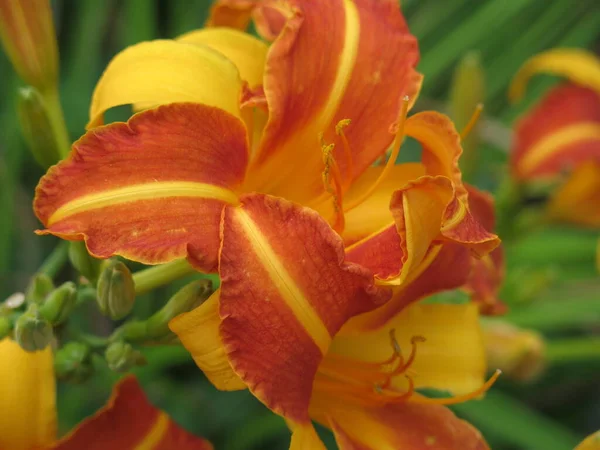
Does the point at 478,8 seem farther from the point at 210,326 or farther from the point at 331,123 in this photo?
the point at 210,326

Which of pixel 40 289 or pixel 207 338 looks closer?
pixel 207 338

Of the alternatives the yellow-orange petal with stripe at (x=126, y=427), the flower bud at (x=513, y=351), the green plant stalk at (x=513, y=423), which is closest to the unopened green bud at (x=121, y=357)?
the yellow-orange petal with stripe at (x=126, y=427)

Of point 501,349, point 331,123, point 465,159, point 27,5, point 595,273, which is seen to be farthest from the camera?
point 595,273

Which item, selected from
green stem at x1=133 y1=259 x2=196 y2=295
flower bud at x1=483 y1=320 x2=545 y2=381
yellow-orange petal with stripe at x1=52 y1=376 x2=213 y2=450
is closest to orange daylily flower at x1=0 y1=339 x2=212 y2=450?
yellow-orange petal with stripe at x1=52 y1=376 x2=213 y2=450

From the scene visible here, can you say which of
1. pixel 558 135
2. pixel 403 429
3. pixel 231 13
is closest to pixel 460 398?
pixel 403 429

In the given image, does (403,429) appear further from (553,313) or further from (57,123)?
(553,313)

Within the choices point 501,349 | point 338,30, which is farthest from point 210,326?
point 501,349
